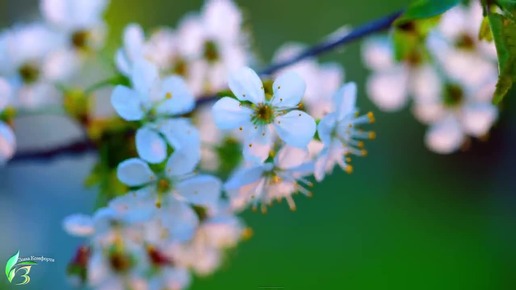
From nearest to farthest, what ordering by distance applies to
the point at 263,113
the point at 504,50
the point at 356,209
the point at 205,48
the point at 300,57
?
the point at 504,50, the point at 263,113, the point at 300,57, the point at 205,48, the point at 356,209

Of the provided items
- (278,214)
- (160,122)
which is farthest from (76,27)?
(278,214)

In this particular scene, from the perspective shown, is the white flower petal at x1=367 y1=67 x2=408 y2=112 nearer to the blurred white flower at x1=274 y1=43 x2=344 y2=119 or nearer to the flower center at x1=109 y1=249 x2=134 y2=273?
the blurred white flower at x1=274 y1=43 x2=344 y2=119

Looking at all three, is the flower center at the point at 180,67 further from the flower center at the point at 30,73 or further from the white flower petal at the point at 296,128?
the white flower petal at the point at 296,128

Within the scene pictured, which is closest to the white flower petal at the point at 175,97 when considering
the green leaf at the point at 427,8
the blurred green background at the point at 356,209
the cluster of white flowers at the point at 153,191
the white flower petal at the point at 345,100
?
the cluster of white flowers at the point at 153,191

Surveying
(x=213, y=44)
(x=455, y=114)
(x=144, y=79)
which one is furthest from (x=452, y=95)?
(x=144, y=79)

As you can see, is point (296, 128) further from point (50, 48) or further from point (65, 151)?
point (50, 48)

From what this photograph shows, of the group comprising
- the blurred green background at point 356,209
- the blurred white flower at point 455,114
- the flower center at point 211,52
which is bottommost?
the blurred white flower at point 455,114

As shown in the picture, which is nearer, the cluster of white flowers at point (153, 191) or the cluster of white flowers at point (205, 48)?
the cluster of white flowers at point (153, 191)
